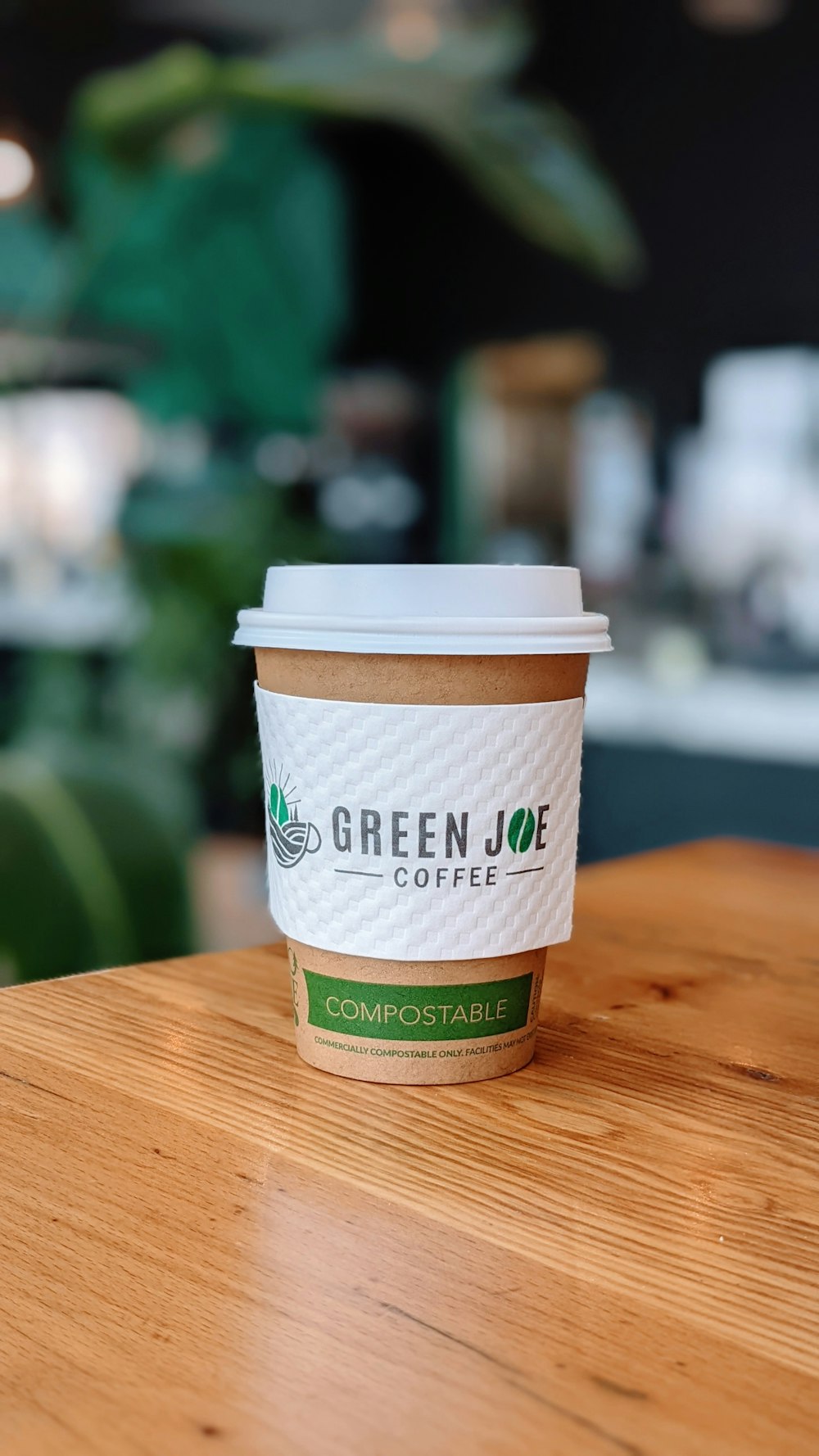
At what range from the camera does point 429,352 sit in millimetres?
4414

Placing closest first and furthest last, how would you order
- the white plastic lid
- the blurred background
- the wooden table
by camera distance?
the wooden table < the white plastic lid < the blurred background

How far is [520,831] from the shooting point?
2.01ft

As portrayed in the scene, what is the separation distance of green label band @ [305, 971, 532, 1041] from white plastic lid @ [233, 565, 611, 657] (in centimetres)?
16

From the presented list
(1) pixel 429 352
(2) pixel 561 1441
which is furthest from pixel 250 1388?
(1) pixel 429 352

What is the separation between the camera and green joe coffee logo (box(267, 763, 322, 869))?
0.62 meters

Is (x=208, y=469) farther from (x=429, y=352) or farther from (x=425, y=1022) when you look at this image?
(x=425, y=1022)

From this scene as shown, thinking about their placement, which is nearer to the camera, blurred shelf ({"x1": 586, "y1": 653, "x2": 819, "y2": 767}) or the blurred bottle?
blurred shelf ({"x1": 586, "y1": 653, "x2": 819, "y2": 767})

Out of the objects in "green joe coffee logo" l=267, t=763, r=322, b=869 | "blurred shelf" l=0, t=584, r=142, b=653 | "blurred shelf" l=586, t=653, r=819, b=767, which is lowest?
"blurred shelf" l=586, t=653, r=819, b=767

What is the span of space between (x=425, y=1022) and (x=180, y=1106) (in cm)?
11

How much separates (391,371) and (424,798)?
406cm

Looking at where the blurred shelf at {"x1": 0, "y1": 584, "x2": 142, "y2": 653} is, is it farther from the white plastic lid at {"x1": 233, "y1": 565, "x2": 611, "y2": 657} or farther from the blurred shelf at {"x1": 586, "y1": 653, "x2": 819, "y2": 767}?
the white plastic lid at {"x1": 233, "y1": 565, "x2": 611, "y2": 657}

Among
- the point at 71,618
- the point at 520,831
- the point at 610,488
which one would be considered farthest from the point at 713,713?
the point at 520,831

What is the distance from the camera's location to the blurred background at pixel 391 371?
2793mm

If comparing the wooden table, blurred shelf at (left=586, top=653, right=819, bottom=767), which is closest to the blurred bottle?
blurred shelf at (left=586, top=653, right=819, bottom=767)
